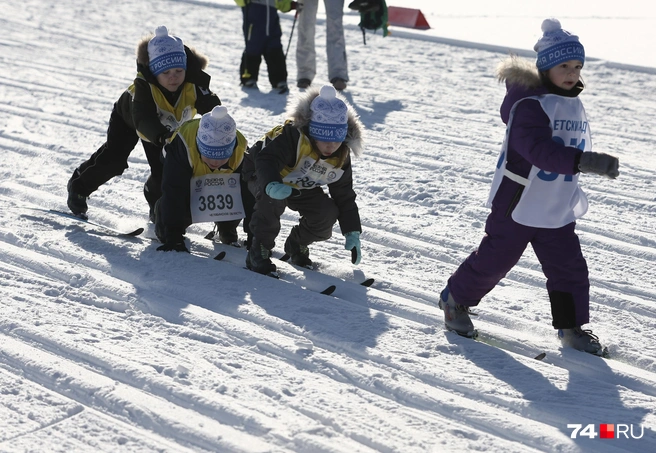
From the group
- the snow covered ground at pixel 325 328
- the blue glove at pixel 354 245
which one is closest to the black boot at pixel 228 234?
the snow covered ground at pixel 325 328

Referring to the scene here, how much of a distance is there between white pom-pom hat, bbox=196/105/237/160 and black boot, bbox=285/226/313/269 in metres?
0.55

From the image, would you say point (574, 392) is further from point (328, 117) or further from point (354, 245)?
point (328, 117)

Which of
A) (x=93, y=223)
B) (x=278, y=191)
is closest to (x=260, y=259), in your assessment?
(x=278, y=191)

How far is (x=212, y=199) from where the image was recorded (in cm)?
468

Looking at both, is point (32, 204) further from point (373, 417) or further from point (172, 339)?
point (373, 417)

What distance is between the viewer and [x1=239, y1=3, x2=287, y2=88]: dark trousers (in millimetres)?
8688

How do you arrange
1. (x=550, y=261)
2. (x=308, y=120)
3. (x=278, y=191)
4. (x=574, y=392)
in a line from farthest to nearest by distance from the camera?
(x=308, y=120) → (x=278, y=191) → (x=550, y=261) → (x=574, y=392)

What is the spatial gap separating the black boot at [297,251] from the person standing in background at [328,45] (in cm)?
425

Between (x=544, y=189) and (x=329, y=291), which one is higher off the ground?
(x=544, y=189)

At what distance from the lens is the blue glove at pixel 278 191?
405 centimetres

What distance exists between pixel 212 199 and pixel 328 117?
0.89m

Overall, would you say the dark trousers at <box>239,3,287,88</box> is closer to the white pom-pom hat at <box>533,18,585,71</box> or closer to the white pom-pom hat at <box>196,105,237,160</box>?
the white pom-pom hat at <box>196,105,237,160</box>

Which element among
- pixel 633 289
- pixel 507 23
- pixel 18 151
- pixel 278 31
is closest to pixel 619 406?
pixel 633 289

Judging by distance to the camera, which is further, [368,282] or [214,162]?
[214,162]
